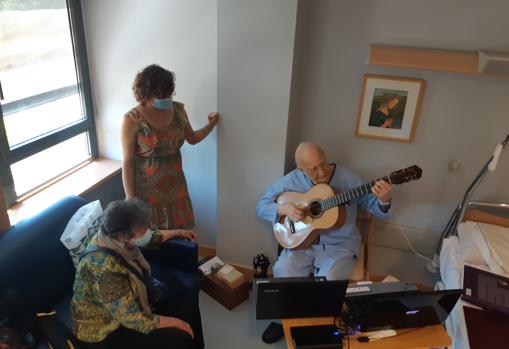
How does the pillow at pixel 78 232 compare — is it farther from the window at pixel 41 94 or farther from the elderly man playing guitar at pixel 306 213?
the elderly man playing guitar at pixel 306 213

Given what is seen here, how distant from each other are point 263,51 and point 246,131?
468mm

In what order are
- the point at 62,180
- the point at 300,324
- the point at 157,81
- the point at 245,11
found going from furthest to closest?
the point at 62,180, the point at 245,11, the point at 157,81, the point at 300,324

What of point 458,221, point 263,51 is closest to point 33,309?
point 263,51

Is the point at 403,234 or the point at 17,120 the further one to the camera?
the point at 403,234

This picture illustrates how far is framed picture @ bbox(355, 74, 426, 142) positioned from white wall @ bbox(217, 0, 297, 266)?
488 mm

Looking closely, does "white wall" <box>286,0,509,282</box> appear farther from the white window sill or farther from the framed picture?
the white window sill

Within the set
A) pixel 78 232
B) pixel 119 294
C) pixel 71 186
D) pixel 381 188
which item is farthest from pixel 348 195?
pixel 71 186

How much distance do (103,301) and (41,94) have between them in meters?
1.45

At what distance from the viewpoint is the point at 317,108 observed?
2.50m

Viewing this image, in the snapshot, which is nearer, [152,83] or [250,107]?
[152,83]

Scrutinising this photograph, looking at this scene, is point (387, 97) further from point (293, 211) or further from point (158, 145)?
point (158, 145)

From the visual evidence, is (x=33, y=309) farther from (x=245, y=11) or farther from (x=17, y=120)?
(x=245, y=11)

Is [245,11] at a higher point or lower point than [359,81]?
higher

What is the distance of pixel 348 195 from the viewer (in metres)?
2.10
